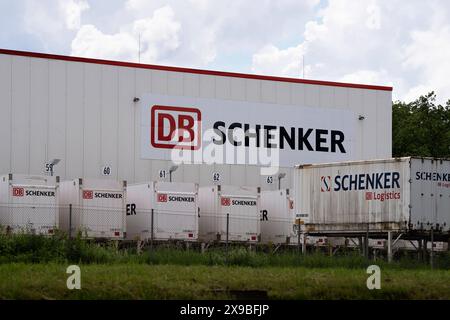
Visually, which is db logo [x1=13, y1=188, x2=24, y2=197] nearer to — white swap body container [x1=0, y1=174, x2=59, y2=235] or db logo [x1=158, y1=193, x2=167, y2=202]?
white swap body container [x1=0, y1=174, x2=59, y2=235]

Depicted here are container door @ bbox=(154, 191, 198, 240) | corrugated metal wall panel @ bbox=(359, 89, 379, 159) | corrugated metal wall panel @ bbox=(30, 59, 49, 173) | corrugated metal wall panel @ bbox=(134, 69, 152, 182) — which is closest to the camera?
container door @ bbox=(154, 191, 198, 240)

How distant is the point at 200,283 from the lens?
25.1 m

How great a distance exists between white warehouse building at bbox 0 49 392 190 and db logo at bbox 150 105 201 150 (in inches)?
1.8

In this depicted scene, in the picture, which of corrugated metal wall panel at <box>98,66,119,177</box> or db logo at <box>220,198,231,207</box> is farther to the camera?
corrugated metal wall panel at <box>98,66,119,177</box>

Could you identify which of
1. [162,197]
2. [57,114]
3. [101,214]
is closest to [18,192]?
[101,214]

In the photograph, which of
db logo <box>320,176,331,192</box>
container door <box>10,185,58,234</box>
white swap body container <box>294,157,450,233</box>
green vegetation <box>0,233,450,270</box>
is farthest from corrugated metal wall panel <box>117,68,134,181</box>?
green vegetation <box>0,233,450,270</box>

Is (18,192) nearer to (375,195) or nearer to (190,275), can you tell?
(375,195)

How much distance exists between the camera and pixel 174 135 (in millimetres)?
48938

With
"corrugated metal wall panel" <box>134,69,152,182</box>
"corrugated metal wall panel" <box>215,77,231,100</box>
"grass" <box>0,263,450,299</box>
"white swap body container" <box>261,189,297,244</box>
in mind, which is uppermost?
"corrugated metal wall panel" <box>215,77,231,100</box>

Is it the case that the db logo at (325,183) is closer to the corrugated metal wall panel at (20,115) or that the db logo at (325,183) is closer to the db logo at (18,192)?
Answer: the db logo at (18,192)

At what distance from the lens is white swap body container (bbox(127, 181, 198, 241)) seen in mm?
41562

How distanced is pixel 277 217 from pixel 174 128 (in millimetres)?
7027
